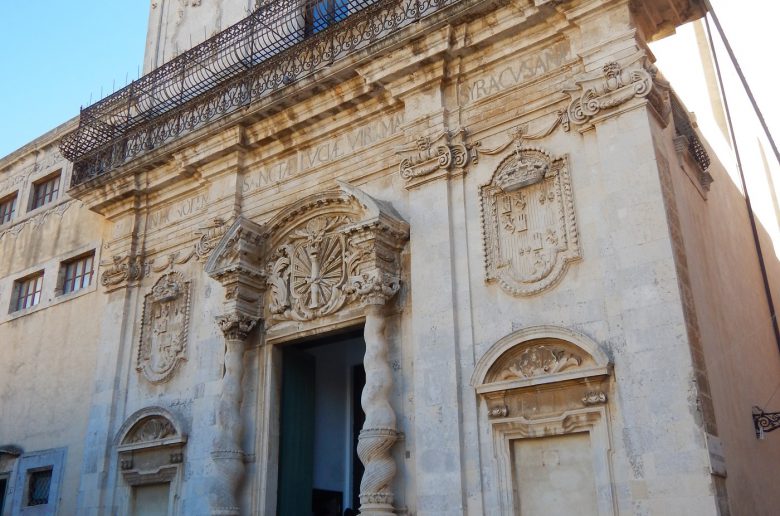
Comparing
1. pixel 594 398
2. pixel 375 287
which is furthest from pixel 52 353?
pixel 594 398

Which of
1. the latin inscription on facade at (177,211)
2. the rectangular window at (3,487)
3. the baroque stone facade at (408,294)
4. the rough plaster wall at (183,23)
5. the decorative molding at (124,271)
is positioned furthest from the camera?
the rough plaster wall at (183,23)

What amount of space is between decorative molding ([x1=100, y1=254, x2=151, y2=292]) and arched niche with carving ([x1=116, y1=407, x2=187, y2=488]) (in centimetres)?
213

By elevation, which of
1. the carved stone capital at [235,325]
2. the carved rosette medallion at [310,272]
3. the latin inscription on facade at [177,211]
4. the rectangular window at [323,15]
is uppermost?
the rectangular window at [323,15]

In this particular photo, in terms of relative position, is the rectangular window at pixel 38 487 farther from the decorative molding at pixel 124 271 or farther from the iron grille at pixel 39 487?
the decorative molding at pixel 124 271

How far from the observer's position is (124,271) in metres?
11.5

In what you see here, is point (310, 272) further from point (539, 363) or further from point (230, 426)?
point (539, 363)

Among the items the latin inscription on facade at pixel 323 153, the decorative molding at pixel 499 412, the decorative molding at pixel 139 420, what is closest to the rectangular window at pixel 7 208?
the decorative molding at pixel 139 420

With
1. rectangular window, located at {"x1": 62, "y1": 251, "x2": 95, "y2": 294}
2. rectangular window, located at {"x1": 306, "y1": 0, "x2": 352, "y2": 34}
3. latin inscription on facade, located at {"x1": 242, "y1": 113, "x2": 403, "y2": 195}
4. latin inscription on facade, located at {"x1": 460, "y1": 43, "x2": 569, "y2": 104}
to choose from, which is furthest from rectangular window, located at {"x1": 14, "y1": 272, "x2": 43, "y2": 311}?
latin inscription on facade, located at {"x1": 460, "y1": 43, "x2": 569, "y2": 104}

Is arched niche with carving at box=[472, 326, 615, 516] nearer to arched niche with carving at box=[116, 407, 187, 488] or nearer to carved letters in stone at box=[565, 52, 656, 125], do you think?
carved letters in stone at box=[565, 52, 656, 125]

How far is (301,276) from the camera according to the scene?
9.48m

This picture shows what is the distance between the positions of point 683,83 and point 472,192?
3.71 m

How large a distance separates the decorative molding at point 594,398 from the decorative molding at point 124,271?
7.16m

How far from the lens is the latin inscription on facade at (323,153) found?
950cm

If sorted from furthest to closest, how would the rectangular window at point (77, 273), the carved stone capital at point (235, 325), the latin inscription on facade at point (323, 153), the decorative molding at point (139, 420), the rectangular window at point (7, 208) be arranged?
the rectangular window at point (7, 208)
the rectangular window at point (77, 273)
the decorative molding at point (139, 420)
the latin inscription on facade at point (323, 153)
the carved stone capital at point (235, 325)
